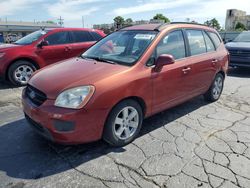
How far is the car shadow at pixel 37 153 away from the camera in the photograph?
116 inches

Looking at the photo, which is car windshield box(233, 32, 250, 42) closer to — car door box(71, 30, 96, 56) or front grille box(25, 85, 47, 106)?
car door box(71, 30, 96, 56)

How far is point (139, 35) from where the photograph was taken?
13.3ft

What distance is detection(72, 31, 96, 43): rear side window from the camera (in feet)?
25.7

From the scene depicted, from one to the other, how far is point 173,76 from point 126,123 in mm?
1140

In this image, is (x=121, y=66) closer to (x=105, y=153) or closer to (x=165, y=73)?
(x=165, y=73)

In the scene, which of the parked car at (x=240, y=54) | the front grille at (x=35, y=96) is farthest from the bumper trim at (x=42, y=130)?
the parked car at (x=240, y=54)

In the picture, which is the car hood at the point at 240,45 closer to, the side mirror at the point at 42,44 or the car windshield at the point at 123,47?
the car windshield at the point at 123,47

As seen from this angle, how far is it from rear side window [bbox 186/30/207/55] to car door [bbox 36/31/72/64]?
4.12 m

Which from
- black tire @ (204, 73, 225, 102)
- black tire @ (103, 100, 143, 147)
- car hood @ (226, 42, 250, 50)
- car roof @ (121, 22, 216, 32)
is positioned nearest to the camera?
black tire @ (103, 100, 143, 147)

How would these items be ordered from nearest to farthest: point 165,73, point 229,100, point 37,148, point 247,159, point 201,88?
point 247,159 < point 37,148 < point 165,73 < point 201,88 < point 229,100

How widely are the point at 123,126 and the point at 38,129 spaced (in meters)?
1.13

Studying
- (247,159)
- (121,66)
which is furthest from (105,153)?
(247,159)

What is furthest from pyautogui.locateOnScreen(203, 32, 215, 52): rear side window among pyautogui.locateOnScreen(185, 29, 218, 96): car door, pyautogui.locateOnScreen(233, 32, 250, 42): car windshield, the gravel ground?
pyautogui.locateOnScreen(233, 32, 250, 42): car windshield

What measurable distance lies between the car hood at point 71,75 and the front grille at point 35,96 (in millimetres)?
54
